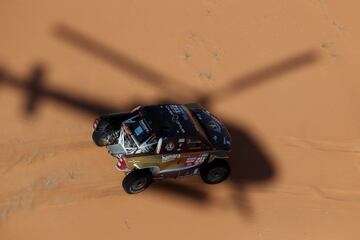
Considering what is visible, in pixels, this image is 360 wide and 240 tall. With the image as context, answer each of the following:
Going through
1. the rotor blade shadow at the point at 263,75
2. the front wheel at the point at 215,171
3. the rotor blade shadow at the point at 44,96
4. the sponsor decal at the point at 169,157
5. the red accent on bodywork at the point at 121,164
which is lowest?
the rotor blade shadow at the point at 44,96

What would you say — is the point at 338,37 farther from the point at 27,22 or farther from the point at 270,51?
the point at 27,22

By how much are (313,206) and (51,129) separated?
21.5 ft

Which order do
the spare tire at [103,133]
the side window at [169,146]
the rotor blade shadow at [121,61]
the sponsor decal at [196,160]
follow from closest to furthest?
the side window at [169,146] → the sponsor decal at [196,160] → the spare tire at [103,133] → the rotor blade shadow at [121,61]

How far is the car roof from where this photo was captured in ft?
30.2

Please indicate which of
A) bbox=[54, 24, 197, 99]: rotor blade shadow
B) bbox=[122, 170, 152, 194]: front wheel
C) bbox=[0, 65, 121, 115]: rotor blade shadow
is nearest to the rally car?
bbox=[122, 170, 152, 194]: front wheel

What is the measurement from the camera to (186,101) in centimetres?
1205

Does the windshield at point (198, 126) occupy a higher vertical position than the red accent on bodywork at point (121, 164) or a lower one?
higher

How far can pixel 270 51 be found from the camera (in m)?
13.8

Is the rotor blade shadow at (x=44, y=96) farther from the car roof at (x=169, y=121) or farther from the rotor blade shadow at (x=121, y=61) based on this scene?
the car roof at (x=169, y=121)

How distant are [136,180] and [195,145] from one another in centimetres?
144

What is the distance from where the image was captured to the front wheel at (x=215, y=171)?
9859 mm

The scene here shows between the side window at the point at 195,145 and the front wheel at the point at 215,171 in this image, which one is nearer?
the side window at the point at 195,145

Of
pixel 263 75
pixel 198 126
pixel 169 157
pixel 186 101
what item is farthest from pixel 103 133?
pixel 263 75

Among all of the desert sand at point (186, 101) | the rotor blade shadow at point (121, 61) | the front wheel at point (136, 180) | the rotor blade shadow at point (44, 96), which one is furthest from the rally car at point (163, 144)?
the rotor blade shadow at point (121, 61)
